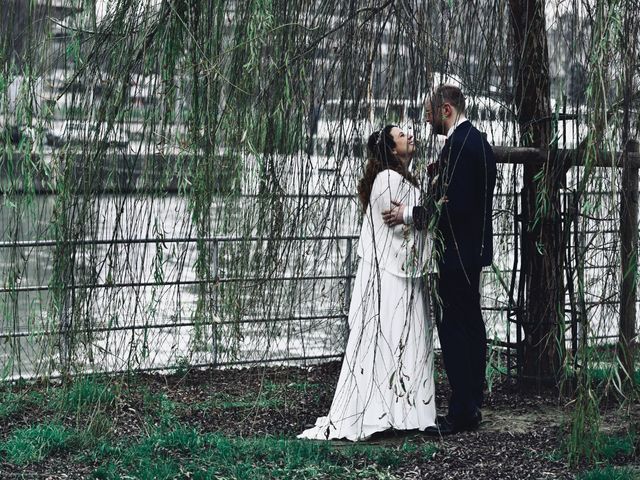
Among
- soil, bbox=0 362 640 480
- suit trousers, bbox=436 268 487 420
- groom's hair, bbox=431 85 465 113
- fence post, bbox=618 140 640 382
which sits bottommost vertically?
soil, bbox=0 362 640 480

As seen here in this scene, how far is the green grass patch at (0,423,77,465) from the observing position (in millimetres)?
4480

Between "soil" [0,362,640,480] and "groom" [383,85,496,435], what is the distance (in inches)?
6.9

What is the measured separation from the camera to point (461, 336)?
5.30 m

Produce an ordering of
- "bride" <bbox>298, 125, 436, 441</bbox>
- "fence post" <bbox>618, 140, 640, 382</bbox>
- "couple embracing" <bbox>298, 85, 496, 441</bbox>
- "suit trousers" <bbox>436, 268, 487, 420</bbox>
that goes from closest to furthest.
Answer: "fence post" <bbox>618, 140, 640, 382</bbox> < "couple embracing" <bbox>298, 85, 496, 441</bbox> < "bride" <bbox>298, 125, 436, 441</bbox> < "suit trousers" <bbox>436, 268, 487, 420</bbox>

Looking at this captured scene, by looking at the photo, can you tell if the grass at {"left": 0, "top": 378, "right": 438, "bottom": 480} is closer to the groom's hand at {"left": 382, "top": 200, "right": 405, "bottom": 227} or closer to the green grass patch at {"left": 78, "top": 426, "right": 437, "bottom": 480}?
the green grass patch at {"left": 78, "top": 426, "right": 437, "bottom": 480}

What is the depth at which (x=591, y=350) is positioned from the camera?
3895mm

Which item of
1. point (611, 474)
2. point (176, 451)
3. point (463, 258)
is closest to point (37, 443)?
point (176, 451)

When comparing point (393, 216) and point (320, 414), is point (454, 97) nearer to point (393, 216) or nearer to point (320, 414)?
point (393, 216)

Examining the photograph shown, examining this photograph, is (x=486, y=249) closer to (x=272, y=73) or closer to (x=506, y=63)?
(x=506, y=63)

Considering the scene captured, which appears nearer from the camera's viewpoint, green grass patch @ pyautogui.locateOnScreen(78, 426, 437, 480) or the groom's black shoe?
green grass patch @ pyautogui.locateOnScreen(78, 426, 437, 480)

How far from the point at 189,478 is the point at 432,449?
3.78 feet

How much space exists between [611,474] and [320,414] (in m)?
1.81

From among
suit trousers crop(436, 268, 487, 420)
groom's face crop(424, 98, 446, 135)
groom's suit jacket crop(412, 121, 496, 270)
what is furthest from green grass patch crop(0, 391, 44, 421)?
groom's face crop(424, 98, 446, 135)

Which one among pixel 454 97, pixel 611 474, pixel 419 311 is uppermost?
pixel 454 97
